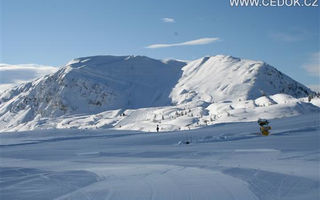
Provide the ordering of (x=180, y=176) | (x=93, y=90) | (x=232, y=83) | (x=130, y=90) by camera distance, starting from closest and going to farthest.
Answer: (x=180, y=176) → (x=232, y=83) → (x=93, y=90) → (x=130, y=90)

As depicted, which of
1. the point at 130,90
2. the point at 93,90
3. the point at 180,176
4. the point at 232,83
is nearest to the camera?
the point at 180,176

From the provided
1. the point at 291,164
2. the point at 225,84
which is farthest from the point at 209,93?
the point at 291,164

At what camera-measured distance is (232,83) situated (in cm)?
6619

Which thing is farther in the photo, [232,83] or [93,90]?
[93,90]

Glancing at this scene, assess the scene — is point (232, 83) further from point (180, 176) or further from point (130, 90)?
point (180, 176)

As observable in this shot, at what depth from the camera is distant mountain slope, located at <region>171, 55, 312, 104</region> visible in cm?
6182

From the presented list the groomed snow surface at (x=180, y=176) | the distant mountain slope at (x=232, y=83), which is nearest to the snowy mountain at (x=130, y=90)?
the distant mountain slope at (x=232, y=83)

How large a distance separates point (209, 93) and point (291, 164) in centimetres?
5288

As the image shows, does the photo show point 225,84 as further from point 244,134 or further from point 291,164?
point 291,164

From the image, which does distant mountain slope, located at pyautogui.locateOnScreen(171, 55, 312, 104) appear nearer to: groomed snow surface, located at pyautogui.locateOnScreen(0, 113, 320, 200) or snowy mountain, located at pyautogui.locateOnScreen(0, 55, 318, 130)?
snowy mountain, located at pyautogui.locateOnScreen(0, 55, 318, 130)

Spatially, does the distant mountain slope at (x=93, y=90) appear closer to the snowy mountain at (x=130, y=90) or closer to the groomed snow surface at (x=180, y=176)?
the snowy mountain at (x=130, y=90)

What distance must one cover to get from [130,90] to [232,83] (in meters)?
19.2

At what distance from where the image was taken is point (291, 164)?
11492 mm

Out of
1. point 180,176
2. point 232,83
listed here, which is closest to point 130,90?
point 232,83
